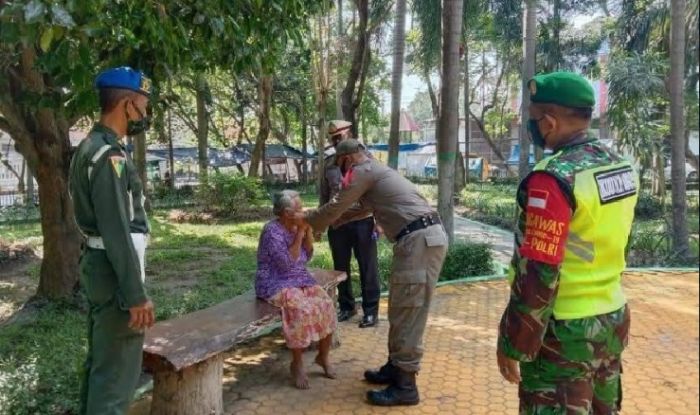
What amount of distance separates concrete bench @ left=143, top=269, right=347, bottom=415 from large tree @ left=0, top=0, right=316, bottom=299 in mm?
1346

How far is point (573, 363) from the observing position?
193 cm

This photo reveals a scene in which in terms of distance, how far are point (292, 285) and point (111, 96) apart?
1735mm

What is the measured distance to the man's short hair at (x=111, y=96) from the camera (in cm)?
261

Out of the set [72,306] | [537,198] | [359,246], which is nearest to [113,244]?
[537,198]

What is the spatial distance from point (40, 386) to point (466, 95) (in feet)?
67.3

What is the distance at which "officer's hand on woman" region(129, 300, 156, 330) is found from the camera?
250 centimetres

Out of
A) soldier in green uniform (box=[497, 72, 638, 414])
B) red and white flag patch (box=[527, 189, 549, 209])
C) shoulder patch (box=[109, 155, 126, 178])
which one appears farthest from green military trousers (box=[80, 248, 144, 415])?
red and white flag patch (box=[527, 189, 549, 209])

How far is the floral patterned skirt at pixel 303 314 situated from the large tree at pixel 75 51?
157cm

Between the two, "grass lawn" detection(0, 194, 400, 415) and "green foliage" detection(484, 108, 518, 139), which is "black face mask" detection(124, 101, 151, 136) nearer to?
"grass lawn" detection(0, 194, 400, 415)

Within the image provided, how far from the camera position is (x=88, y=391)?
2.64 meters

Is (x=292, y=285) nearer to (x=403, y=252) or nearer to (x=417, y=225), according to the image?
(x=403, y=252)

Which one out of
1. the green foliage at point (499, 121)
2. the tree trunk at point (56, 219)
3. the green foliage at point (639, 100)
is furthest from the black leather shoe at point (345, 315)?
the green foliage at point (499, 121)

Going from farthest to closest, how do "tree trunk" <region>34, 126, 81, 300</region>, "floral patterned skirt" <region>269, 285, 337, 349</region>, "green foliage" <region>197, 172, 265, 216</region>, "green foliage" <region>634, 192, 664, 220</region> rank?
"green foliage" <region>197, 172, 265, 216</region>, "green foliage" <region>634, 192, 664, 220</region>, "tree trunk" <region>34, 126, 81, 300</region>, "floral patterned skirt" <region>269, 285, 337, 349</region>

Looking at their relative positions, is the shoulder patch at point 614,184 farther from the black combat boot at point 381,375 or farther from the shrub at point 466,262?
the shrub at point 466,262
